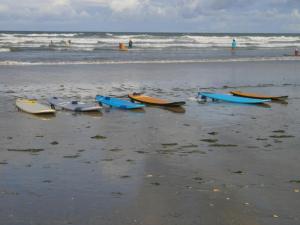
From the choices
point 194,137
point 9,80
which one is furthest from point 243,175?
point 9,80

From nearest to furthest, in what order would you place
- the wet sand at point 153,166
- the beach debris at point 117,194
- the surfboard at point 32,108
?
1. the wet sand at point 153,166
2. the beach debris at point 117,194
3. the surfboard at point 32,108

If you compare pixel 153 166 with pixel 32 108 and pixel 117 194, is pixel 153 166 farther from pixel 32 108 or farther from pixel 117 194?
pixel 32 108

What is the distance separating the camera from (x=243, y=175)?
775cm

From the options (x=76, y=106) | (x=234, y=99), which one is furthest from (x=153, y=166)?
(x=234, y=99)

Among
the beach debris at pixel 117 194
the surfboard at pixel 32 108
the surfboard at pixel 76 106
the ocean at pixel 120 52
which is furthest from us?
the ocean at pixel 120 52

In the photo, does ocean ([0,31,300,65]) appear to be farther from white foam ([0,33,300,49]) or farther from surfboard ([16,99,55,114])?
surfboard ([16,99,55,114])

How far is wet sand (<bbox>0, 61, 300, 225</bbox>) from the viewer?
613 centimetres

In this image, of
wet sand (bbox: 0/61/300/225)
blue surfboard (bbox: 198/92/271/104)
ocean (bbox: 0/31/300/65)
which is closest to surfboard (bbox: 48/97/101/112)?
wet sand (bbox: 0/61/300/225)

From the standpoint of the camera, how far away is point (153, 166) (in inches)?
326

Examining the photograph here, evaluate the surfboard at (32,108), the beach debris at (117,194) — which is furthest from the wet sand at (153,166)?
the surfboard at (32,108)

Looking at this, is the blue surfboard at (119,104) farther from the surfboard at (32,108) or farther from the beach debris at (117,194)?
the beach debris at (117,194)

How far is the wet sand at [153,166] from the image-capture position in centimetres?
613

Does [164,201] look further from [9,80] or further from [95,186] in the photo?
[9,80]

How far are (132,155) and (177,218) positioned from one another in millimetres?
3226
